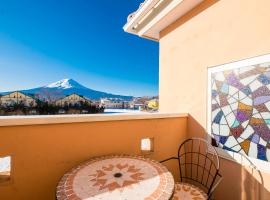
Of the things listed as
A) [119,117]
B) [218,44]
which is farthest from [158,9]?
[119,117]

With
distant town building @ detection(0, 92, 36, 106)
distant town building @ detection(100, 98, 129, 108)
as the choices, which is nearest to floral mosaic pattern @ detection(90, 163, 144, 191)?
distant town building @ detection(0, 92, 36, 106)

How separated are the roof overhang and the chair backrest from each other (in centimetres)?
236

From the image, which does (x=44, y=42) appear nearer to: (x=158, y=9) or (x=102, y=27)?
(x=102, y=27)

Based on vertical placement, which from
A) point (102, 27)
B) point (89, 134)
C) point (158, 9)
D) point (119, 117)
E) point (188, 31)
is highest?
point (102, 27)

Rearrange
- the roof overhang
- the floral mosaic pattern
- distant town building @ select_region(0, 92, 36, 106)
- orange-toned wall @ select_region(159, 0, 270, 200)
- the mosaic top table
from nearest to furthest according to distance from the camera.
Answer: the mosaic top table → the floral mosaic pattern → orange-toned wall @ select_region(159, 0, 270, 200) → the roof overhang → distant town building @ select_region(0, 92, 36, 106)

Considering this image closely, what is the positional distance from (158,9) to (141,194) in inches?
129

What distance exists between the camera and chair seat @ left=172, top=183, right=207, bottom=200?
1.70 metres

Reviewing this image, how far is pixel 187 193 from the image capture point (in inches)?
70.4

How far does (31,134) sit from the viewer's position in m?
1.54

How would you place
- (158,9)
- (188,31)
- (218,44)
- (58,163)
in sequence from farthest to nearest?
(158,9), (188,31), (218,44), (58,163)

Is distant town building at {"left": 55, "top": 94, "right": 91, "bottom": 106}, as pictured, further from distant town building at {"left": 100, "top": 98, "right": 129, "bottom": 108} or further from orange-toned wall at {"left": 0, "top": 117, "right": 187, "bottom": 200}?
orange-toned wall at {"left": 0, "top": 117, "right": 187, "bottom": 200}

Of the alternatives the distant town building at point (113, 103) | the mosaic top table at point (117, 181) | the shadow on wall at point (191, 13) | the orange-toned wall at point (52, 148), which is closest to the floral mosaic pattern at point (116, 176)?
the mosaic top table at point (117, 181)

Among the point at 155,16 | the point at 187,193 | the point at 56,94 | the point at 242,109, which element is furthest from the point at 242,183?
the point at 56,94

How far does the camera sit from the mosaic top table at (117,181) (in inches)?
43.2
